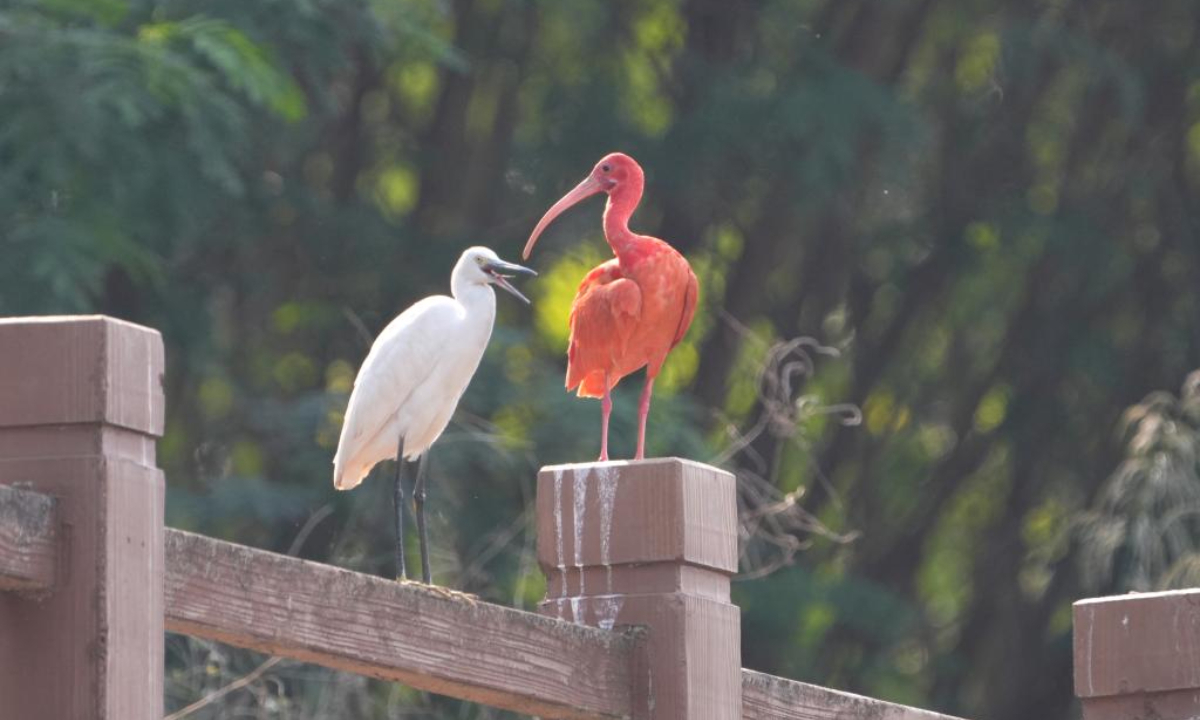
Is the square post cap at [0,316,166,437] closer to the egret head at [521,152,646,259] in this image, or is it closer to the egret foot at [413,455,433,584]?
the egret foot at [413,455,433,584]

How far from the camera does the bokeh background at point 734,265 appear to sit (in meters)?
8.41

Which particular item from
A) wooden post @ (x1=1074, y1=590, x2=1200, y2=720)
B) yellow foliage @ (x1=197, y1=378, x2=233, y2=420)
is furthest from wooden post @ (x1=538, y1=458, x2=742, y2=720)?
yellow foliage @ (x1=197, y1=378, x2=233, y2=420)

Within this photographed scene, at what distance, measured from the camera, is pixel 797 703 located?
373 cm

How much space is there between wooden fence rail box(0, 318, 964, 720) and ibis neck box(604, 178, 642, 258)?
1.43 meters

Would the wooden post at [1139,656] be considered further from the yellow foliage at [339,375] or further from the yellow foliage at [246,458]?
the yellow foliage at [339,375]

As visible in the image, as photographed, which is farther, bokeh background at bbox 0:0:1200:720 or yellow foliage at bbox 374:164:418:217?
yellow foliage at bbox 374:164:418:217

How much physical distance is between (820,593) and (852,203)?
6.55 feet

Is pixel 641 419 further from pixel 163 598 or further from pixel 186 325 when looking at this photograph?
pixel 186 325

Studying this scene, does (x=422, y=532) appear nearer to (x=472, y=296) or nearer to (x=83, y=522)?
(x=472, y=296)

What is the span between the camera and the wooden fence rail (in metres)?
2.51

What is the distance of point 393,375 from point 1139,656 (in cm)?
188

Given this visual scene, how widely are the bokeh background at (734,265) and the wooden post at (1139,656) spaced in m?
4.09

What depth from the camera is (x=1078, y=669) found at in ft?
12.8

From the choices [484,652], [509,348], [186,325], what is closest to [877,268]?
[509,348]
